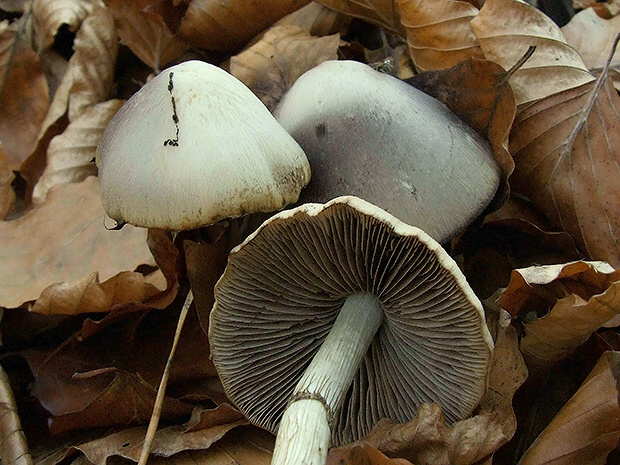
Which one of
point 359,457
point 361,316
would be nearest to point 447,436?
point 359,457

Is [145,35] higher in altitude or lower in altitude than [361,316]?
higher

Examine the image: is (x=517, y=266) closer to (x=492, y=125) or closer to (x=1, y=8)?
(x=492, y=125)

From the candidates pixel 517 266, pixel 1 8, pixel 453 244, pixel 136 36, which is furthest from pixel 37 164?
pixel 517 266

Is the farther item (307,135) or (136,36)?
(136,36)

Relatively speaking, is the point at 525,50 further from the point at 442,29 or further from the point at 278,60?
the point at 278,60

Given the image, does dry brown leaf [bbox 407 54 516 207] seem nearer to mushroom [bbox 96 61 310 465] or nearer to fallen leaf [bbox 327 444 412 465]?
mushroom [bbox 96 61 310 465]

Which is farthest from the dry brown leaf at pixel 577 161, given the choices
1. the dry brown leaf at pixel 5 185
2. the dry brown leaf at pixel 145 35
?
the dry brown leaf at pixel 5 185
